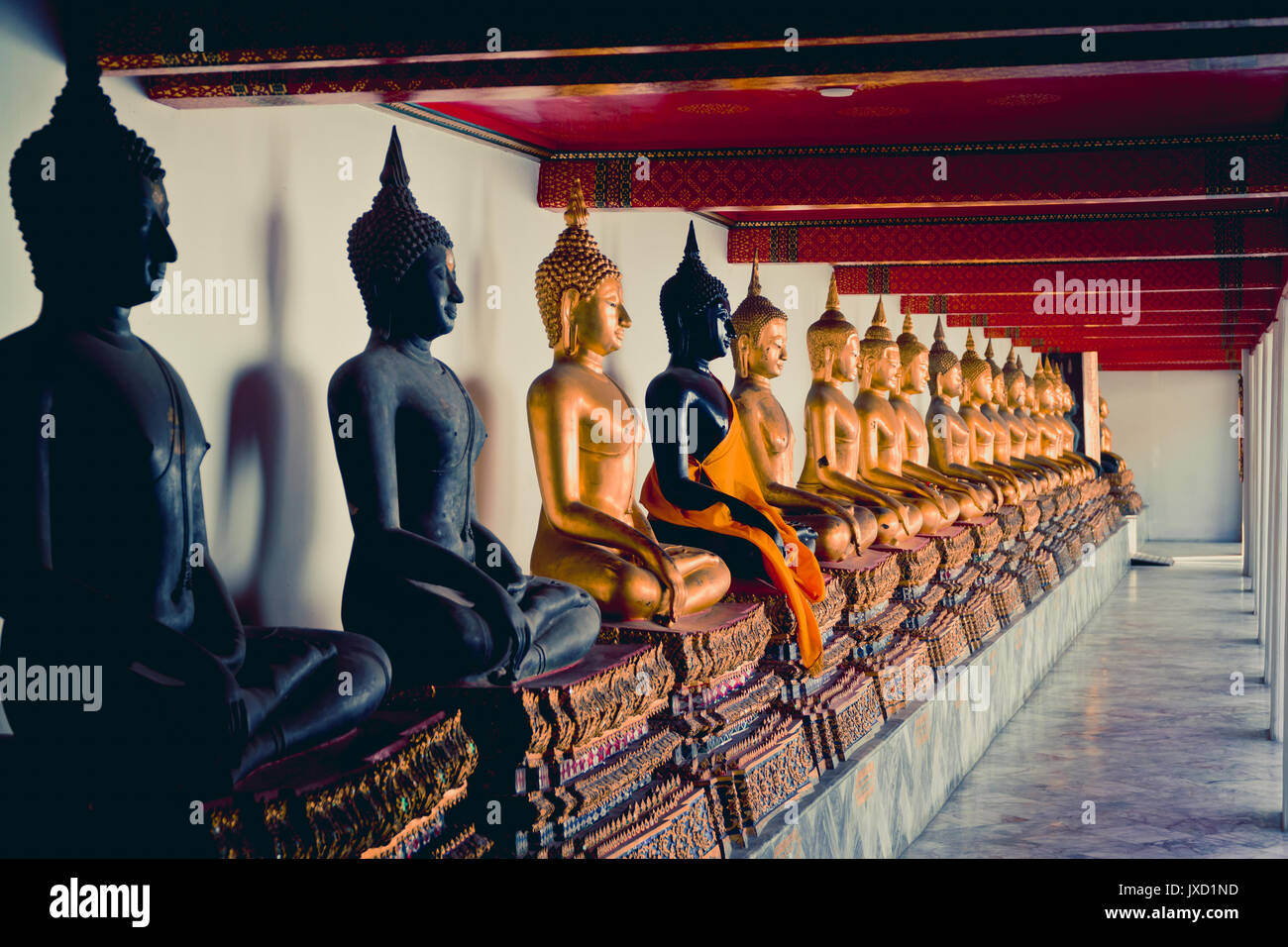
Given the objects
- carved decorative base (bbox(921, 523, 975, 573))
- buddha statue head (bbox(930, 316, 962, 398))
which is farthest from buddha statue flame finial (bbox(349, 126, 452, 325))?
buddha statue head (bbox(930, 316, 962, 398))

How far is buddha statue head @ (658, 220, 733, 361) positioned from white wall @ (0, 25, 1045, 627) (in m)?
0.50

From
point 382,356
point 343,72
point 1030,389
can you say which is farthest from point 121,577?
point 1030,389

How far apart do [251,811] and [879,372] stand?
5906mm

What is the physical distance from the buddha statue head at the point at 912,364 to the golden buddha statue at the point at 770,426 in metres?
2.95

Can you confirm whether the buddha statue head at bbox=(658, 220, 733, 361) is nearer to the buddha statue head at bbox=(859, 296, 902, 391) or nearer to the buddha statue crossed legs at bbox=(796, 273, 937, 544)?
the buddha statue crossed legs at bbox=(796, 273, 937, 544)

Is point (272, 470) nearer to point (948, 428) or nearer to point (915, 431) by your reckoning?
point (915, 431)

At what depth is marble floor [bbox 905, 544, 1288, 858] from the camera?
542 cm

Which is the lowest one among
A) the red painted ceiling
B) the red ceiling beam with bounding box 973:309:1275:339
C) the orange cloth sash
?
the orange cloth sash

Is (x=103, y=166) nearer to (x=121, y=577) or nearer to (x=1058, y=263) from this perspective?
(x=121, y=577)

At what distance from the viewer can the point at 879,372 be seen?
7.76m

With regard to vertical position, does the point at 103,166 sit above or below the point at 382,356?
above

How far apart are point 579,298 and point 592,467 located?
0.54m
